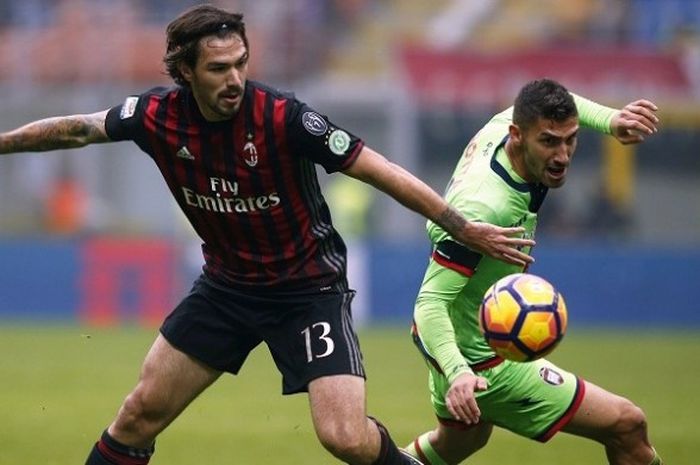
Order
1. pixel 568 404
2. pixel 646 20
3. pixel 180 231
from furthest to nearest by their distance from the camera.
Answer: pixel 646 20 < pixel 180 231 < pixel 568 404

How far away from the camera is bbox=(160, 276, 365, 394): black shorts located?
647 centimetres

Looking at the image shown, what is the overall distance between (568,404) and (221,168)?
6.48 ft

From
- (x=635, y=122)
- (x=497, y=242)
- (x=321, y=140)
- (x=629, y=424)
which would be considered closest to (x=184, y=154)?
(x=321, y=140)

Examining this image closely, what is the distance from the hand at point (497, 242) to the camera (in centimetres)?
621

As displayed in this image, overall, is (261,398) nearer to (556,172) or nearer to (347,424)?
(556,172)

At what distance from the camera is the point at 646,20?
27.4 m

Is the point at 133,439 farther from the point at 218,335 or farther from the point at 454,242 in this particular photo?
the point at 454,242

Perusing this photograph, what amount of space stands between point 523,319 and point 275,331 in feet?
3.79

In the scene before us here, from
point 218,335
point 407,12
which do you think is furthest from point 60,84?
point 218,335

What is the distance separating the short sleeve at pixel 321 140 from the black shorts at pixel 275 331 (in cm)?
67

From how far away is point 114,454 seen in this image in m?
6.69

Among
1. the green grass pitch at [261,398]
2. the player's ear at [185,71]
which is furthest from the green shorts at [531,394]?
the green grass pitch at [261,398]

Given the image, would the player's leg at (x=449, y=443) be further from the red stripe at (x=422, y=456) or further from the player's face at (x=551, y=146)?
the player's face at (x=551, y=146)

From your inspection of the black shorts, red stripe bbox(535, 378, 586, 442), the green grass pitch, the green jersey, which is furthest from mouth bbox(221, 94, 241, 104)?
the green grass pitch
